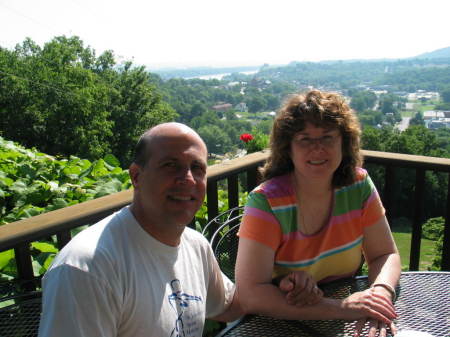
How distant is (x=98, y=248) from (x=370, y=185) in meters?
1.24

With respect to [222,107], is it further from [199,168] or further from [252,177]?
[199,168]

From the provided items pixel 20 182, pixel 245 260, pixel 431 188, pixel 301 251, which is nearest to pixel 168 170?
pixel 245 260

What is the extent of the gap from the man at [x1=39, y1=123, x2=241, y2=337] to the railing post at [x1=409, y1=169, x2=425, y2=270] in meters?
1.64

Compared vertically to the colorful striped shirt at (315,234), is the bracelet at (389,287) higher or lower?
lower

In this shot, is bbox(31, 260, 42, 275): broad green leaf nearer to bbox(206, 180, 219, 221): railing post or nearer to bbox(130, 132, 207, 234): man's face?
bbox(130, 132, 207, 234): man's face

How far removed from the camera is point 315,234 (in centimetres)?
167

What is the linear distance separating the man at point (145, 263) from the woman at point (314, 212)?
0.91ft

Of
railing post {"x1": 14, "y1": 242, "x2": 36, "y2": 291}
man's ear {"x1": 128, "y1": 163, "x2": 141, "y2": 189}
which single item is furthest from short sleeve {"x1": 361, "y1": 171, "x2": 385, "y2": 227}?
railing post {"x1": 14, "y1": 242, "x2": 36, "y2": 291}

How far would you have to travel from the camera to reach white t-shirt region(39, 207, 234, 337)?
0.88m

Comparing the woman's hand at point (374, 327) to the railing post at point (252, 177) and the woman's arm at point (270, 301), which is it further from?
the railing post at point (252, 177)

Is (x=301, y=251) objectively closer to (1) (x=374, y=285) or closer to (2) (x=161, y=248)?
(1) (x=374, y=285)

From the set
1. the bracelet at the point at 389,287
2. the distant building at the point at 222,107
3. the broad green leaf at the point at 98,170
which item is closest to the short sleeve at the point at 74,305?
the bracelet at the point at 389,287

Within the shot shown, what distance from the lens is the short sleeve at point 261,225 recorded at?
157 centimetres

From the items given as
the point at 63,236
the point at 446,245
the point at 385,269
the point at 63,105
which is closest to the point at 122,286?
the point at 63,236
